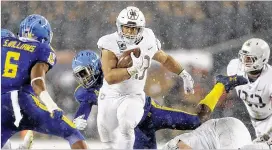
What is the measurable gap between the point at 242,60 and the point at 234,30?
222 millimetres

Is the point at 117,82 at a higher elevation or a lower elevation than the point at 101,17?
lower

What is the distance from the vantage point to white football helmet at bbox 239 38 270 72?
4.30m

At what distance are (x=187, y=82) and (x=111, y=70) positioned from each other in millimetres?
468

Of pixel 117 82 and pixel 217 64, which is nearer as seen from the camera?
pixel 117 82

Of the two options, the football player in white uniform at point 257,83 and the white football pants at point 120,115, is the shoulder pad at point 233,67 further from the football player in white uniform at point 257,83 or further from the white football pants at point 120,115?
the white football pants at point 120,115

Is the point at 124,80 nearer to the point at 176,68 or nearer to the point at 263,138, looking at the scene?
the point at 176,68

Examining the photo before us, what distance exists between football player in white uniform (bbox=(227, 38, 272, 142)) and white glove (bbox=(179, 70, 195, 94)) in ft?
0.73

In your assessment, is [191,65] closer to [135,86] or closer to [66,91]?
[135,86]

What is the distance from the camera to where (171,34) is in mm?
4504

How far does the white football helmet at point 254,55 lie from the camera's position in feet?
14.1

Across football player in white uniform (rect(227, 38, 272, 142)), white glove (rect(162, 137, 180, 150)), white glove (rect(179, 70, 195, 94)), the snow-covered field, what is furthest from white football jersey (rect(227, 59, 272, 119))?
the snow-covered field

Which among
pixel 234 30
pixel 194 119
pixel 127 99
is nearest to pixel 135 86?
pixel 127 99

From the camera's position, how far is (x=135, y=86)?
421cm

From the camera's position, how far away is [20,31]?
4336 mm
